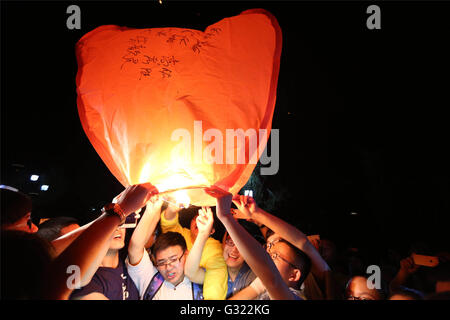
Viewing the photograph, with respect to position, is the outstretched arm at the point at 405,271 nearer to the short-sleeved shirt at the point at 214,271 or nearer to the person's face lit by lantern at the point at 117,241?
the short-sleeved shirt at the point at 214,271

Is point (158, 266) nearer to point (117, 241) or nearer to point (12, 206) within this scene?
point (117, 241)

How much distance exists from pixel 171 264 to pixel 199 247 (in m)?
0.38

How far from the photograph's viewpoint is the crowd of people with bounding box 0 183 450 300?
38.3 inches

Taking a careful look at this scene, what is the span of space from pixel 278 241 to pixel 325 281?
0.48 meters

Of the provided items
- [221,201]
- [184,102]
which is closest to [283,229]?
[221,201]

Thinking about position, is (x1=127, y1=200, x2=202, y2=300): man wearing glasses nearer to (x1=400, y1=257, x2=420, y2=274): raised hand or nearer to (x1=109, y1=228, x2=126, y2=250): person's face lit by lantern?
(x1=109, y1=228, x2=126, y2=250): person's face lit by lantern

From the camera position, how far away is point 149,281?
216cm

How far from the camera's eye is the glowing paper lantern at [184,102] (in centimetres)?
175

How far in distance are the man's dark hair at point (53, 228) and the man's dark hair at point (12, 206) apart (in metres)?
1.07

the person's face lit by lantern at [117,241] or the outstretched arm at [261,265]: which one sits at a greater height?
the outstretched arm at [261,265]

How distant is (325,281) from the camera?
6.48 feet

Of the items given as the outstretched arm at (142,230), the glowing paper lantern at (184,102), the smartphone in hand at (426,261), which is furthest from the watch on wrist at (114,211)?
the smartphone in hand at (426,261)
